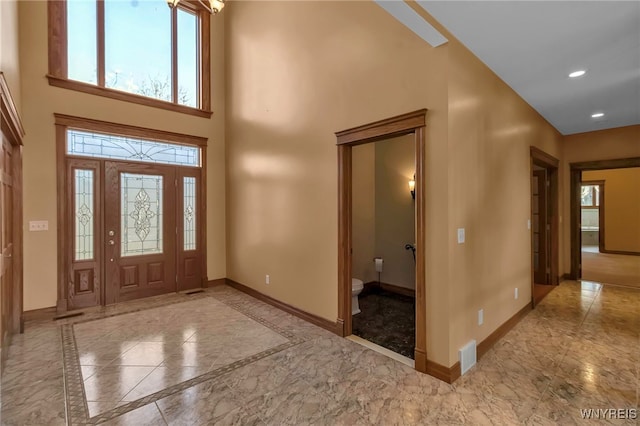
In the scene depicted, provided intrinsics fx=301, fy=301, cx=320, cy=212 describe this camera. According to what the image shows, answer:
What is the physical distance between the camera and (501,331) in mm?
3262

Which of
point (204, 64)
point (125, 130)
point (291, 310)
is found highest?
point (204, 64)

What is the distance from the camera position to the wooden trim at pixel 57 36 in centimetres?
406

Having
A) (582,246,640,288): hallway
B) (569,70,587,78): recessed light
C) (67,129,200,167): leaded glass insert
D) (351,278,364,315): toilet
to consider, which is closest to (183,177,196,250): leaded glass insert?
(67,129,200,167): leaded glass insert

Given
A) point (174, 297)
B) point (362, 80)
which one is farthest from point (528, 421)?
point (174, 297)

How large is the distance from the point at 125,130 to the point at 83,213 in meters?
1.37

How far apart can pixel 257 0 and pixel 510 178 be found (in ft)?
14.6

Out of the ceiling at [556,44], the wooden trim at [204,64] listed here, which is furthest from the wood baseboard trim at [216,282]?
the ceiling at [556,44]

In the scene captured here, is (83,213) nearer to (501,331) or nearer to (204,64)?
(204,64)

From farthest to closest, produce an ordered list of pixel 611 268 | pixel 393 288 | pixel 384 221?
1. pixel 611 268
2. pixel 384 221
3. pixel 393 288

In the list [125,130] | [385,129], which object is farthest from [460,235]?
[125,130]

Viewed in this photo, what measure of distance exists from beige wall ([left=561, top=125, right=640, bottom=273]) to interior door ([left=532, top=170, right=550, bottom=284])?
0.71 metres

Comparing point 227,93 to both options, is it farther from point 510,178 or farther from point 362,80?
point 510,178

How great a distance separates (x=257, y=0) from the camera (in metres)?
4.66

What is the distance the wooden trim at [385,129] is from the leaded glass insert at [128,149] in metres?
3.21
